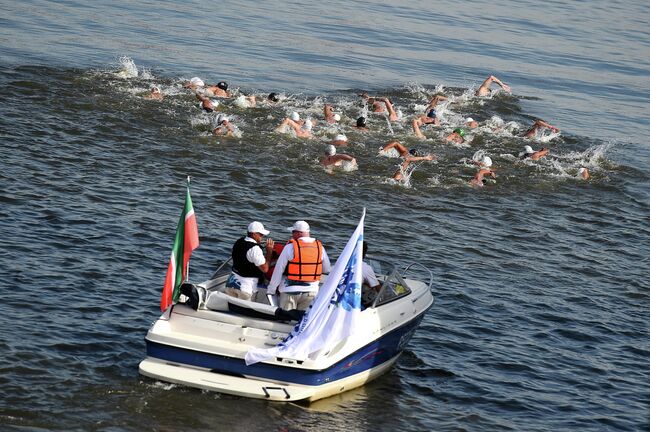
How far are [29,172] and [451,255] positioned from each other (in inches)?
353

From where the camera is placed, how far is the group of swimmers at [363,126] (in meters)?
24.7

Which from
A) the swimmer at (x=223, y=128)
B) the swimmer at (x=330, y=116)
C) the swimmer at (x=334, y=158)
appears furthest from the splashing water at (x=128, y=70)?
the swimmer at (x=334, y=158)

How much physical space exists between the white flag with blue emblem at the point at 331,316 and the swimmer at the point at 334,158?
11232 mm

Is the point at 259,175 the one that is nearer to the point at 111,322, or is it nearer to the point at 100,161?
the point at 100,161

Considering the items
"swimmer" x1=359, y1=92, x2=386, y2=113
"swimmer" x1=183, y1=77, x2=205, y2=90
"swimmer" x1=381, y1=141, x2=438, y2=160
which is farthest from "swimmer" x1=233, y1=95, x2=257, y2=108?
"swimmer" x1=381, y1=141, x2=438, y2=160

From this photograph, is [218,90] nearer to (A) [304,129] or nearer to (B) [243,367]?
(A) [304,129]

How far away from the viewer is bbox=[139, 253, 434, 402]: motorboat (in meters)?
12.6

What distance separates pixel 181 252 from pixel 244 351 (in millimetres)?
1694

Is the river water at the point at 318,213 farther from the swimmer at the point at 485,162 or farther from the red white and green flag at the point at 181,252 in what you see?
the red white and green flag at the point at 181,252

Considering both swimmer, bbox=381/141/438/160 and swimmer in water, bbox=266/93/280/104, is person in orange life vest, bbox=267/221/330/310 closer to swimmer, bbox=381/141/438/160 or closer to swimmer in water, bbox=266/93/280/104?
swimmer, bbox=381/141/438/160

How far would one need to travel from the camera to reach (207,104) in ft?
90.0

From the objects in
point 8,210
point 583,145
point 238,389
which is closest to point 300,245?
point 238,389

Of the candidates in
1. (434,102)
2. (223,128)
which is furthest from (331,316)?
(434,102)

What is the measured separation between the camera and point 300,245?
1374 centimetres
